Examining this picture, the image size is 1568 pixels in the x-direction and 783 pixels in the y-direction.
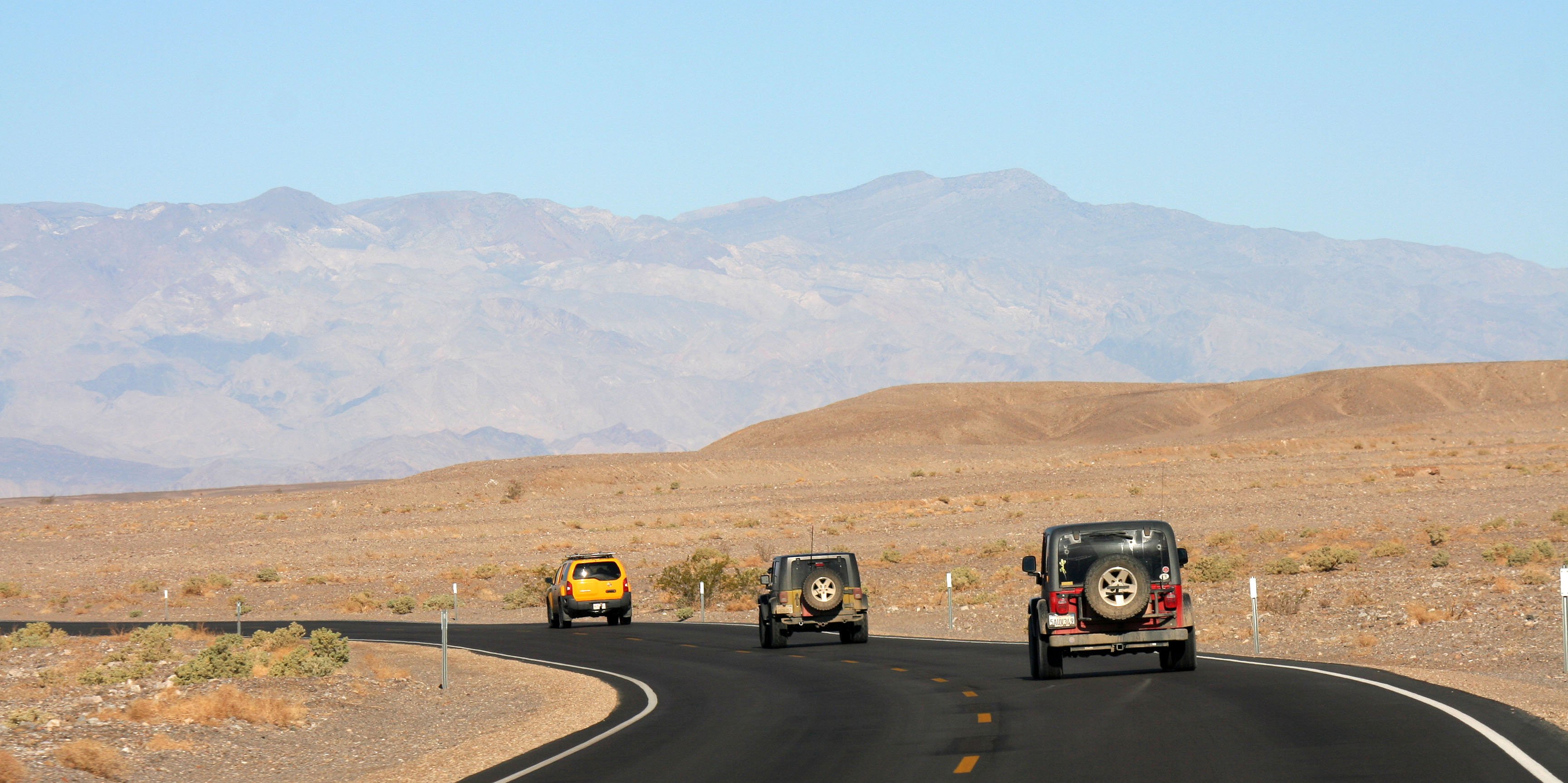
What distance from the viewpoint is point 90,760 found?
14805 mm

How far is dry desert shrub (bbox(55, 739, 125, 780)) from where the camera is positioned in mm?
14750

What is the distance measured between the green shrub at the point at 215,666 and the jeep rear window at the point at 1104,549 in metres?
12.0

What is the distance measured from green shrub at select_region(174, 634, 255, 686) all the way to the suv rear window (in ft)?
41.3

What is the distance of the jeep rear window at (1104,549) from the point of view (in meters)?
18.8

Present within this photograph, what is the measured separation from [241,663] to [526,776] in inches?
399

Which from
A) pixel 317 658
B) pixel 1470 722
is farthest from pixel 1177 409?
pixel 1470 722

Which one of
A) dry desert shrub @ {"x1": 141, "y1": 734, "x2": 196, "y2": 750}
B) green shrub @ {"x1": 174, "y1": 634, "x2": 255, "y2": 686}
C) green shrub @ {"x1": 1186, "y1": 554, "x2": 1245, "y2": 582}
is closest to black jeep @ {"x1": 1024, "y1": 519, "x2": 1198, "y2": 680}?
dry desert shrub @ {"x1": 141, "y1": 734, "x2": 196, "y2": 750}

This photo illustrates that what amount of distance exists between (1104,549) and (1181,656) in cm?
201

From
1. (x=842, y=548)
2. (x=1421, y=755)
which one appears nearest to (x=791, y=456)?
(x=842, y=548)

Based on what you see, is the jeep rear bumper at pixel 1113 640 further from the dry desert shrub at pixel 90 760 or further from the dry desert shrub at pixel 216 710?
the dry desert shrub at pixel 90 760

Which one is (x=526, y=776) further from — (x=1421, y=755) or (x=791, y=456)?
(x=791, y=456)

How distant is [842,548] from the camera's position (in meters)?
56.3

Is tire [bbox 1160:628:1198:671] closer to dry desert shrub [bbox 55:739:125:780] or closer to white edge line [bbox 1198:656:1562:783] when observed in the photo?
white edge line [bbox 1198:656:1562:783]

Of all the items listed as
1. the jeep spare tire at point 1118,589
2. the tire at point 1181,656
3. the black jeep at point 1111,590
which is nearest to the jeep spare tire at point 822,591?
the tire at point 1181,656
